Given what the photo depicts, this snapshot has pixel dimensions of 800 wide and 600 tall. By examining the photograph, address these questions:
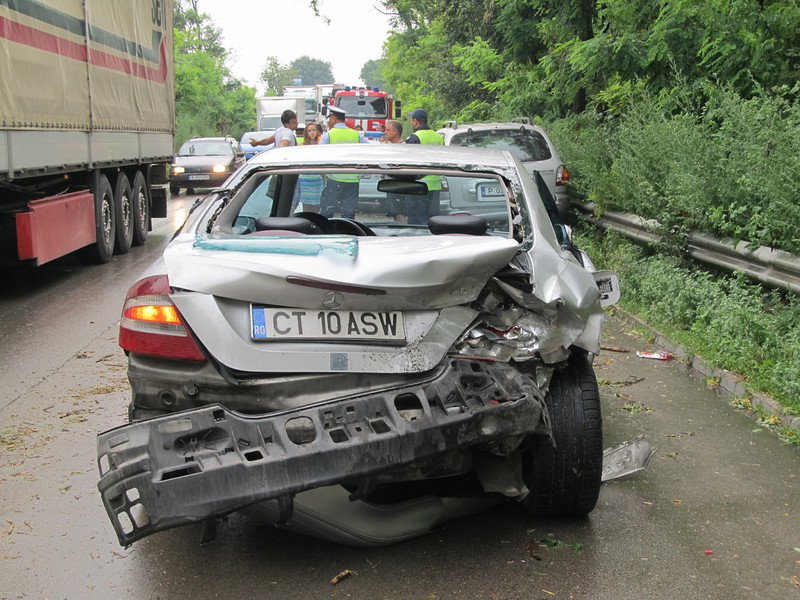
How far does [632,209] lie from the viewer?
1135 cm

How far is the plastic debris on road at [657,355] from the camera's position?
779cm

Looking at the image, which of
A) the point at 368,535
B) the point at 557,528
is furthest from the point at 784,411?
the point at 368,535

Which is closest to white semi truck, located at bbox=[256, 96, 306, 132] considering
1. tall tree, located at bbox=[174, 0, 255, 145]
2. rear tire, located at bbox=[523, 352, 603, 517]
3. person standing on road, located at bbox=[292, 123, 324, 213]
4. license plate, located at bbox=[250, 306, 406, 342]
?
tall tree, located at bbox=[174, 0, 255, 145]

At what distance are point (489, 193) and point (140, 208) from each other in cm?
1131

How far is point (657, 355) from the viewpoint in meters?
7.85

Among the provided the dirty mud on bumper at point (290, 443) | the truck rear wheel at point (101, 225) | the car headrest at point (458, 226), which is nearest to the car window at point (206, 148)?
the truck rear wheel at point (101, 225)

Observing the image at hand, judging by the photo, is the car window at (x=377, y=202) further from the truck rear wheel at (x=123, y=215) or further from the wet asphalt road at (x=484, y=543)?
the truck rear wheel at (x=123, y=215)

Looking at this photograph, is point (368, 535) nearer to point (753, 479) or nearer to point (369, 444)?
point (369, 444)

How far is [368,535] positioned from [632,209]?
8323mm

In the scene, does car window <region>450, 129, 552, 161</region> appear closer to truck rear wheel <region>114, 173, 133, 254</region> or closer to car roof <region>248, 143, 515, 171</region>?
truck rear wheel <region>114, 173, 133, 254</region>

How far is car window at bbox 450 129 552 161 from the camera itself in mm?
14359

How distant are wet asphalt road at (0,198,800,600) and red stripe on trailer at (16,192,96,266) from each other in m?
4.72

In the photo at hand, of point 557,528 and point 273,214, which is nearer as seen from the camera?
point 557,528

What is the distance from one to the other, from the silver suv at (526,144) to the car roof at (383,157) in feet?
30.1
